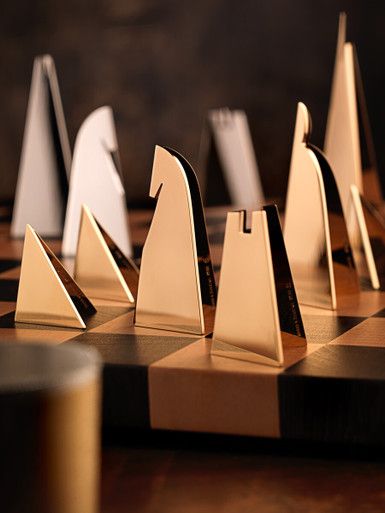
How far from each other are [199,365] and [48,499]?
1.55 feet

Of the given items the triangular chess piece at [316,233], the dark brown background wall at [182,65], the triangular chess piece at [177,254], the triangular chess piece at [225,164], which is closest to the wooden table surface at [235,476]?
the triangular chess piece at [177,254]

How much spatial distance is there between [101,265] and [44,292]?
0.17 m

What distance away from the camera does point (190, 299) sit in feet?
4.32

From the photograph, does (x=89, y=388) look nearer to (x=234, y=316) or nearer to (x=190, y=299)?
(x=234, y=316)

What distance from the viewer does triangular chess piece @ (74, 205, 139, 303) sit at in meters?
1.56

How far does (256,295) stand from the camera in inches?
45.4

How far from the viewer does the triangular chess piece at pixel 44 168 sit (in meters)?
2.34

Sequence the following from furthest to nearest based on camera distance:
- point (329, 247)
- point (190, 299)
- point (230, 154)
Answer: point (230, 154) → point (329, 247) → point (190, 299)

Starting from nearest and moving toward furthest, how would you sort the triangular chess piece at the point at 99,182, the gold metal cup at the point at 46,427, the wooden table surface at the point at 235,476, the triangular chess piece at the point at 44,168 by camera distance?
the gold metal cup at the point at 46,427
the wooden table surface at the point at 235,476
the triangular chess piece at the point at 99,182
the triangular chess piece at the point at 44,168

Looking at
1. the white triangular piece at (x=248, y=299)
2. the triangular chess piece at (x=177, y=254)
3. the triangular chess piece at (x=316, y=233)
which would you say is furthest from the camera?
the triangular chess piece at (x=316, y=233)

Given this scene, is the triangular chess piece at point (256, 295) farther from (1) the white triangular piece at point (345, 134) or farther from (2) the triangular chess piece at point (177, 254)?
(1) the white triangular piece at point (345, 134)

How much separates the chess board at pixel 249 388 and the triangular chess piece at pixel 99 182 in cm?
65

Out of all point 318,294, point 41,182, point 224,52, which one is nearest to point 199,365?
point 318,294

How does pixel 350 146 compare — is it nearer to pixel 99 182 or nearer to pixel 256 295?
pixel 99 182
